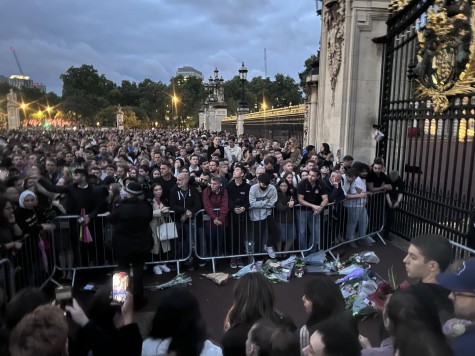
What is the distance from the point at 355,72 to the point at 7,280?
816 centimetres

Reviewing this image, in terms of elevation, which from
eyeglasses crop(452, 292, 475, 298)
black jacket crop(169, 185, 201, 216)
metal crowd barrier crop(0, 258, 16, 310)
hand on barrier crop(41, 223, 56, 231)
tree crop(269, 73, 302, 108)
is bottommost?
metal crowd barrier crop(0, 258, 16, 310)

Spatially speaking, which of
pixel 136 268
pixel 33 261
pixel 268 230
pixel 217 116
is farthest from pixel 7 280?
pixel 217 116

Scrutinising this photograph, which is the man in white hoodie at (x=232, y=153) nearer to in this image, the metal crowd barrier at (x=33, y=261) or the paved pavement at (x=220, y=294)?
the paved pavement at (x=220, y=294)

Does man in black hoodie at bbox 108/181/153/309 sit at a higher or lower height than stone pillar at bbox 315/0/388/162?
lower

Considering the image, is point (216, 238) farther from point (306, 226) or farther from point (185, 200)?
point (306, 226)

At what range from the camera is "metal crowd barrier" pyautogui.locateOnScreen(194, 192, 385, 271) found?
6961mm

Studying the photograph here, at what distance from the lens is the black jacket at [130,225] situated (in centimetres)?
517

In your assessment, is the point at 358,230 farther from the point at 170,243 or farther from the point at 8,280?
the point at 8,280

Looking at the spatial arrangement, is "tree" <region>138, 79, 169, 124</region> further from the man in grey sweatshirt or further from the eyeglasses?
the eyeglasses

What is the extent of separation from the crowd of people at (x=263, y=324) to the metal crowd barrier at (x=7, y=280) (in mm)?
2005

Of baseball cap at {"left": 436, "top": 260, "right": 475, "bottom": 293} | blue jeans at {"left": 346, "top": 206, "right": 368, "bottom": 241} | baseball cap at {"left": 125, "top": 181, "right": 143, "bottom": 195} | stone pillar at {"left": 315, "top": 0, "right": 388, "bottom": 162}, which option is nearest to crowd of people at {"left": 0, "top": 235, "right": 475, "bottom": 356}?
baseball cap at {"left": 436, "top": 260, "right": 475, "bottom": 293}

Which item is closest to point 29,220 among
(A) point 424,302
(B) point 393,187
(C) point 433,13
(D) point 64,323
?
(D) point 64,323

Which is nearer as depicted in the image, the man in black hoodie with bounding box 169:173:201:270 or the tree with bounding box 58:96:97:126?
the man in black hoodie with bounding box 169:173:201:270

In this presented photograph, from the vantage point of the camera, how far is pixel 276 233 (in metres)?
7.14
